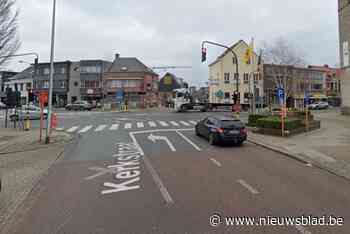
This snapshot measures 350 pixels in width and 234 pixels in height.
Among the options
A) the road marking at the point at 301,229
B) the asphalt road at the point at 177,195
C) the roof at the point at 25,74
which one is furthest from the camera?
the roof at the point at 25,74

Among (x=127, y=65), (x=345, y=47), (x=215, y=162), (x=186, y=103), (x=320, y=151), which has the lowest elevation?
(x=215, y=162)

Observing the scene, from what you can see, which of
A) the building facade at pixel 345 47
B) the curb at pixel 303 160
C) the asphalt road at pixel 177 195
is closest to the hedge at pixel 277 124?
the curb at pixel 303 160

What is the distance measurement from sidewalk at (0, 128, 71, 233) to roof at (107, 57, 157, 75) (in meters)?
47.9

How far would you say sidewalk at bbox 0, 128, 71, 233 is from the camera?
604 cm

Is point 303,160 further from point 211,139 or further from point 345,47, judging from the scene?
point 345,47

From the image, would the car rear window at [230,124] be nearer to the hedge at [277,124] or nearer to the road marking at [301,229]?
the hedge at [277,124]

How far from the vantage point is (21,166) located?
9.45 m

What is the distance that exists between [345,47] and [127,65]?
46305 millimetres

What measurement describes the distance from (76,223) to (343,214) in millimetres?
5052

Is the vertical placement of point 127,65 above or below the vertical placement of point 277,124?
above

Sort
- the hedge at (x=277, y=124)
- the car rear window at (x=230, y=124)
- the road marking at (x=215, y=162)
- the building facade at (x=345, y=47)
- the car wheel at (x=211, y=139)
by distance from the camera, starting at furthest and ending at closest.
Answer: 1. the building facade at (x=345, y=47)
2. the hedge at (x=277, y=124)
3. the car wheel at (x=211, y=139)
4. the car rear window at (x=230, y=124)
5. the road marking at (x=215, y=162)

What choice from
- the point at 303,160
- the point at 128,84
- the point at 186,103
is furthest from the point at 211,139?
the point at 128,84

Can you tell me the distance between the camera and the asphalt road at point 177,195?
466cm

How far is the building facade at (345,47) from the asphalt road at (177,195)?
24357 mm
